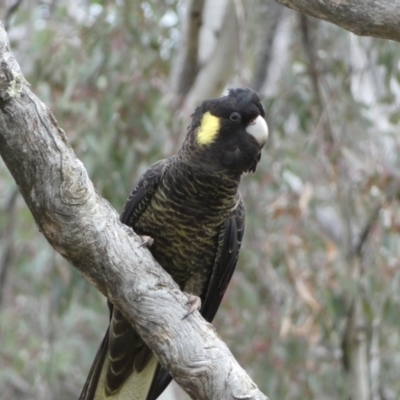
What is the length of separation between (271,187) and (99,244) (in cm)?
248

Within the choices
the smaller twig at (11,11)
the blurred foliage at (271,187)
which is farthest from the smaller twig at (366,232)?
the smaller twig at (11,11)

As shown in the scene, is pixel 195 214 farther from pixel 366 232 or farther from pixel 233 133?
pixel 366 232

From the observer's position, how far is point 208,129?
241cm

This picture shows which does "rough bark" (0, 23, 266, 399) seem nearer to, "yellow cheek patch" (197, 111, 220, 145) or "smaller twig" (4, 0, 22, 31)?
"yellow cheek patch" (197, 111, 220, 145)

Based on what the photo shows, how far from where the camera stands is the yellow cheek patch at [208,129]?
7.84 feet

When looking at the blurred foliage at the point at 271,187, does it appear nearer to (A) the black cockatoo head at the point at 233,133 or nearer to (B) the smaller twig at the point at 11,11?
(B) the smaller twig at the point at 11,11

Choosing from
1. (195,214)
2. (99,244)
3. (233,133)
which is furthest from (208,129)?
(99,244)

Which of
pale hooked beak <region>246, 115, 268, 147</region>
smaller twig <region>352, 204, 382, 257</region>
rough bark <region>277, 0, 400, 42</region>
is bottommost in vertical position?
smaller twig <region>352, 204, 382, 257</region>

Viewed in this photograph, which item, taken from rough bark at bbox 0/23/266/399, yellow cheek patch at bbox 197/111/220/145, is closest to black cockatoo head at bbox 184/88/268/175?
yellow cheek patch at bbox 197/111/220/145

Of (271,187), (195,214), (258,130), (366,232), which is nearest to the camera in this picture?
(258,130)

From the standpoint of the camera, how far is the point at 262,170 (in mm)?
4262

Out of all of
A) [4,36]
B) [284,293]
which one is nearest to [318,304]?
[284,293]

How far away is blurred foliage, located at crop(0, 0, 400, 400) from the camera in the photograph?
153 inches

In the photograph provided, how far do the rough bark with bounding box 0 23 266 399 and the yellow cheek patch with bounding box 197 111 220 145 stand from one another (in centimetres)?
49
